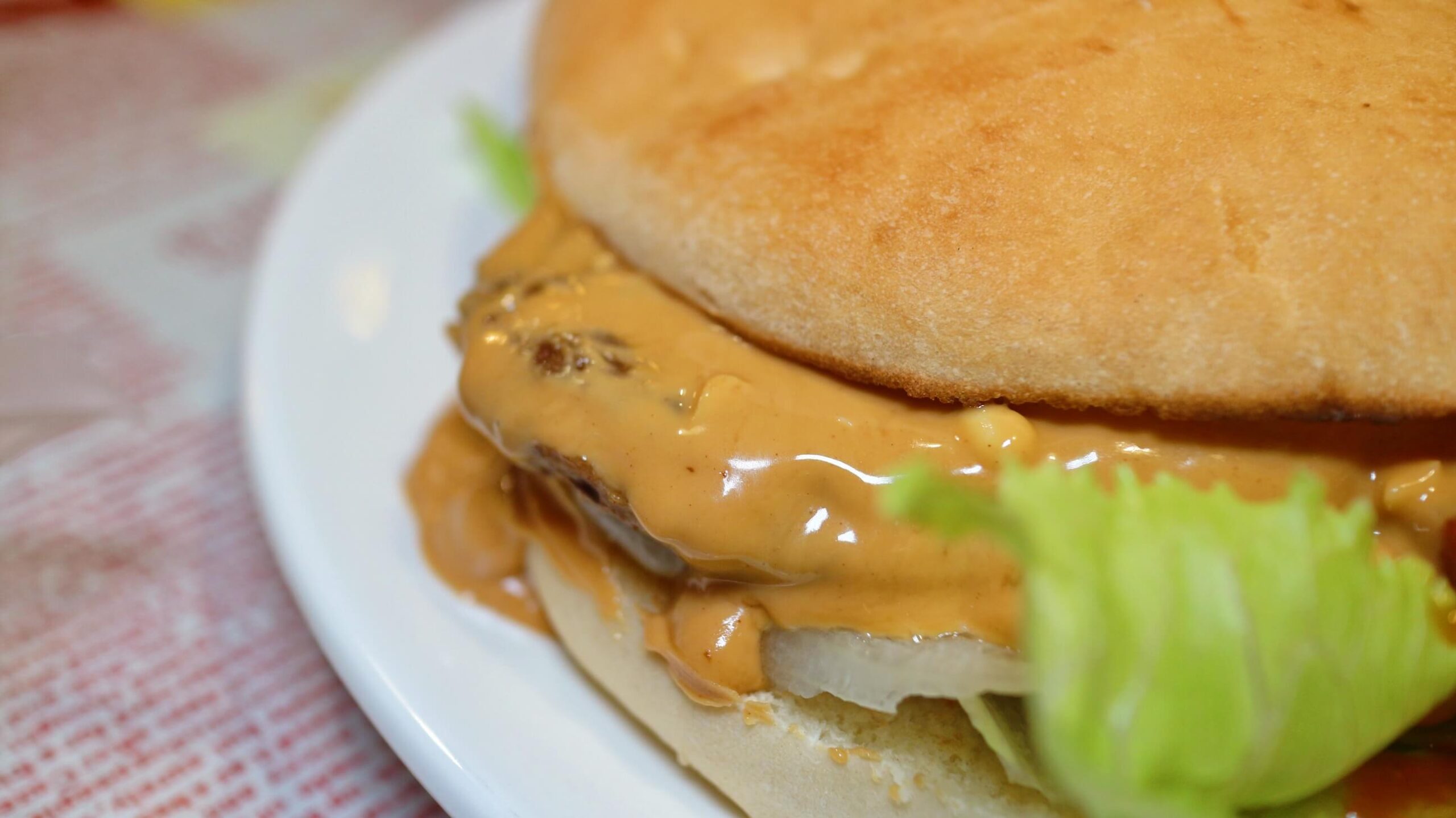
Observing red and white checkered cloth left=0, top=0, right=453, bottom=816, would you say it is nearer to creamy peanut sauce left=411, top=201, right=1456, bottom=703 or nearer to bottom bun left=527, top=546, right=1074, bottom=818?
bottom bun left=527, top=546, right=1074, bottom=818

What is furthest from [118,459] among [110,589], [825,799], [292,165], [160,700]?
[825,799]

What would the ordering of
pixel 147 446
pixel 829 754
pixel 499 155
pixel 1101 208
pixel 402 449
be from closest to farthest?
pixel 1101 208
pixel 829 754
pixel 402 449
pixel 147 446
pixel 499 155

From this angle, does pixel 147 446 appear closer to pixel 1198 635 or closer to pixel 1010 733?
pixel 1010 733

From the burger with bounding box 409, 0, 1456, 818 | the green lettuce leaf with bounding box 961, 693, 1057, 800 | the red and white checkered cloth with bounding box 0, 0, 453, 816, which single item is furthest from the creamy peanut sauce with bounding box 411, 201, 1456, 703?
the red and white checkered cloth with bounding box 0, 0, 453, 816

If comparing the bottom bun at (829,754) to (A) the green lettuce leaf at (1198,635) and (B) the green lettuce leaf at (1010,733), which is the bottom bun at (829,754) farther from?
(A) the green lettuce leaf at (1198,635)

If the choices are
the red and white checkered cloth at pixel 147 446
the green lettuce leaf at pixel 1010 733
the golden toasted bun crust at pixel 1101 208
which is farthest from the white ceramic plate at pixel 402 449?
the golden toasted bun crust at pixel 1101 208

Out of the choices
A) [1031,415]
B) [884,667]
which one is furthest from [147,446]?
[1031,415]
